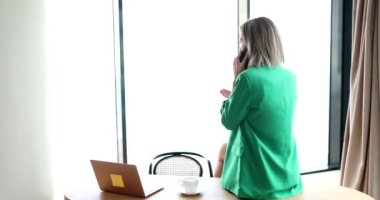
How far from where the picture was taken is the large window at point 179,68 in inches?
114

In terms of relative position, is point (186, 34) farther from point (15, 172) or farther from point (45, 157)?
point (15, 172)

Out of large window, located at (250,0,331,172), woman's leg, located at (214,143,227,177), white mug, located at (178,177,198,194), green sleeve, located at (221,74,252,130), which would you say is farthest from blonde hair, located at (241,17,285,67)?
large window, located at (250,0,331,172)

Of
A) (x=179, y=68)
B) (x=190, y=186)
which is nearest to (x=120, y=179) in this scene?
(x=190, y=186)

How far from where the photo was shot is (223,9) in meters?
3.03

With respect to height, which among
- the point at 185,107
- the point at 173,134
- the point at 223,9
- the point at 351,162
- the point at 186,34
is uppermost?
the point at 223,9

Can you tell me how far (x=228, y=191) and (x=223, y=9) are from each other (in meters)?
1.61

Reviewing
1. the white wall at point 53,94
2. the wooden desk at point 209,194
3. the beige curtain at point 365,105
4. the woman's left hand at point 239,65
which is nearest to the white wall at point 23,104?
the white wall at point 53,94

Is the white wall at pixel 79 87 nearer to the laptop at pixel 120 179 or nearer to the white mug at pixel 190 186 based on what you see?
the laptop at pixel 120 179

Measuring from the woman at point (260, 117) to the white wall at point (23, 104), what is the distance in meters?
0.92

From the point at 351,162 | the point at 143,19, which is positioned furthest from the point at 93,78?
the point at 351,162

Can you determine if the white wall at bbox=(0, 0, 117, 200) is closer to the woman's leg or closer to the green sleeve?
the woman's leg

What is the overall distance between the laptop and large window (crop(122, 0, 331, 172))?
100 cm

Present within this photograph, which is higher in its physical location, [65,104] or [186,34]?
[186,34]

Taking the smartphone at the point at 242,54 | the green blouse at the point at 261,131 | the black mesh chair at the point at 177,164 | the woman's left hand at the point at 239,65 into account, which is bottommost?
the black mesh chair at the point at 177,164
